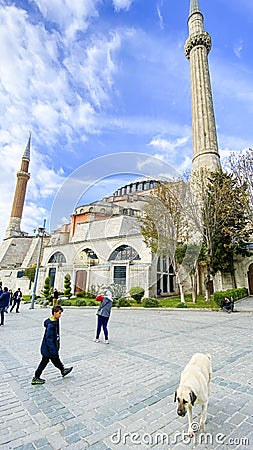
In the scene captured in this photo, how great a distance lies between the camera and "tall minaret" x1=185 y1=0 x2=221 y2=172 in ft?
104

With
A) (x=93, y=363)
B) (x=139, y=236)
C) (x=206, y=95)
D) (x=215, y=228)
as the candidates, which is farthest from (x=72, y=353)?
(x=206, y=95)

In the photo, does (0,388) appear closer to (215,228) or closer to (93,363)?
(93,363)

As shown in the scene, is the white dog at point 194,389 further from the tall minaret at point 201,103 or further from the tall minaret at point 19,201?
the tall minaret at point 19,201

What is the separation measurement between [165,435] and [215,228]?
1883cm

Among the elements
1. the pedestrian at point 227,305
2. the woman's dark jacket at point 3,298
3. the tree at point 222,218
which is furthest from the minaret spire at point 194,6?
the woman's dark jacket at point 3,298

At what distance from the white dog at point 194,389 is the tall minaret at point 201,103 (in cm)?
3018

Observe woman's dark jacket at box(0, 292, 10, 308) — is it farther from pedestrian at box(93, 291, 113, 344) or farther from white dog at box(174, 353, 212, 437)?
white dog at box(174, 353, 212, 437)

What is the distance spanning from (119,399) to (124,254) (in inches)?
904

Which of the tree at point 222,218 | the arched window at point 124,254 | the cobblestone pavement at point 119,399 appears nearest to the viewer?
the cobblestone pavement at point 119,399

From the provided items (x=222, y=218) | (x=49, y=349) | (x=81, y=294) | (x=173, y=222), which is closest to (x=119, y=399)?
(x=49, y=349)

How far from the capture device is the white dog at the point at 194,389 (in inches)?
92.0

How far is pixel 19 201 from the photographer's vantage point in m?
48.9

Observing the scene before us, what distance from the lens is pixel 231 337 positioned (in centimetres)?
721

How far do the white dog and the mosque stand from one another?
17746mm
